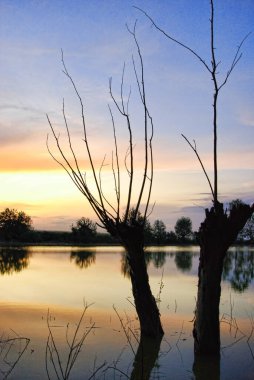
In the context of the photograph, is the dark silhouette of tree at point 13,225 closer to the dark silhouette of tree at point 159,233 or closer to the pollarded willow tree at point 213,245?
the dark silhouette of tree at point 159,233

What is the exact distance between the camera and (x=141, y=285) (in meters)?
7.79

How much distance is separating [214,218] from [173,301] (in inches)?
262

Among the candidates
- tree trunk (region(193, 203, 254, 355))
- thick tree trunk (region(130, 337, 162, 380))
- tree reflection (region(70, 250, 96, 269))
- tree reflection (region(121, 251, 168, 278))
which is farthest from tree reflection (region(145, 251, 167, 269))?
tree trunk (region(193, 203, 254, 355))

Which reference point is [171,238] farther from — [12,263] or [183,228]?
[12,263]

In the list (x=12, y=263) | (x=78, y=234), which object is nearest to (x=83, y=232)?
(x=78, y=234)

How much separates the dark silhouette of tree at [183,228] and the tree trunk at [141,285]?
9927 centimetres

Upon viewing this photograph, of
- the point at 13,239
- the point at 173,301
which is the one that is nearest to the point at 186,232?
the point at 13,239

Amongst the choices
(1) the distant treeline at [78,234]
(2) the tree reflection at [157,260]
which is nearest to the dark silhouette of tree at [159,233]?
(1) the distant treeline at [78,234]

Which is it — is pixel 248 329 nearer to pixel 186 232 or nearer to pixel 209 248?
pixel 209 248

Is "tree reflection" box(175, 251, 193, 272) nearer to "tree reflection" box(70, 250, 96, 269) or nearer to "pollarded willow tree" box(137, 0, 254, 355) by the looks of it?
"tree reflection" box(70, 250, 96, 269)

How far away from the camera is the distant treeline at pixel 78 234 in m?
83.6

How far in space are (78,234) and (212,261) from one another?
3281 inches

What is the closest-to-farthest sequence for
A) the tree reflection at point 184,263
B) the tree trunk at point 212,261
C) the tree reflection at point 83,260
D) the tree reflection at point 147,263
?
the tree trunk at point 212,261 → the tree reflection at point 147,263 → the tree reflection at point 184,263 → the tree reflection at point 83,260

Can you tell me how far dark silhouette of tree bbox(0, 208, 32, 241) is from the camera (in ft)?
299
